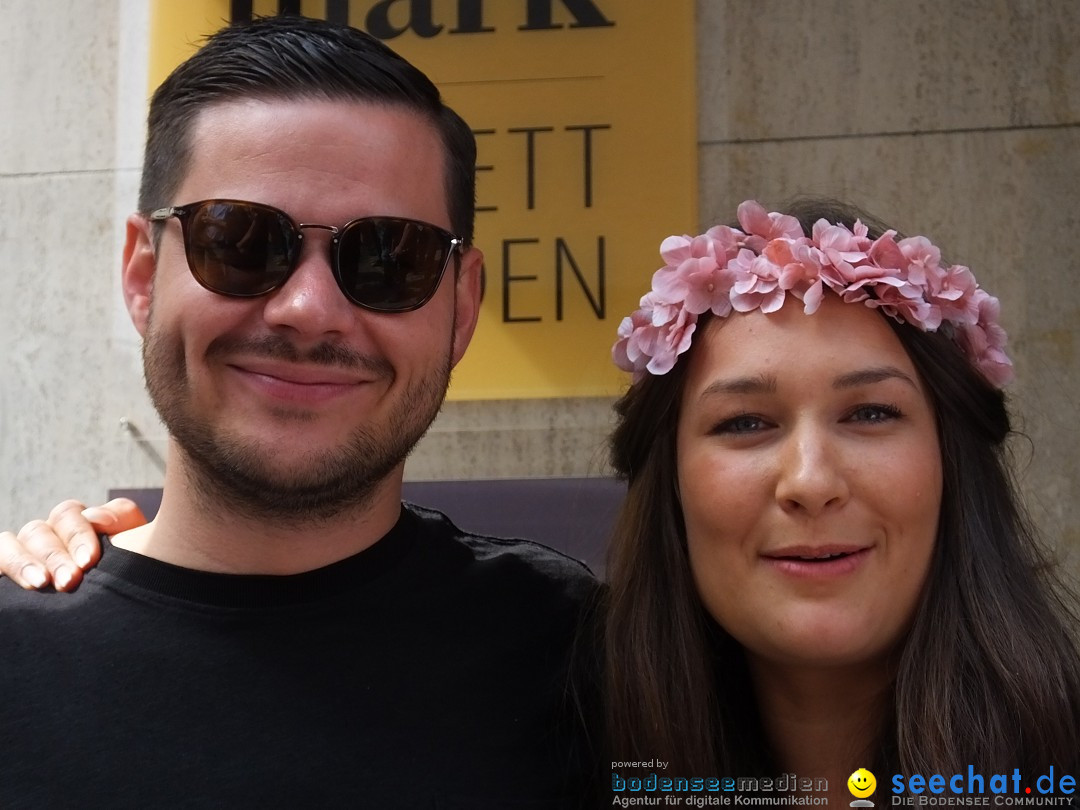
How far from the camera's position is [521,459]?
3.62 metres

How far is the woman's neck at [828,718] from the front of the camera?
207cm

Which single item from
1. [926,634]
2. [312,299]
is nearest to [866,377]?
[926,634]

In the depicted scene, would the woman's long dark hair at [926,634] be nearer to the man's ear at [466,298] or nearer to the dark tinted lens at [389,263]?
the man's ear at [466,298]

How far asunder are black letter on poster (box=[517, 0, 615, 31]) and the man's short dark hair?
4.67 feet

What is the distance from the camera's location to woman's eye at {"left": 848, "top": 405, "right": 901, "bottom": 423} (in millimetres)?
1998

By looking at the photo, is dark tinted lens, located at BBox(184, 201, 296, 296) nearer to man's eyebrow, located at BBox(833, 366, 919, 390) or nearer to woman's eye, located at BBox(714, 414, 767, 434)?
woman's eye, located at BBox(714, 414, 767, 434)

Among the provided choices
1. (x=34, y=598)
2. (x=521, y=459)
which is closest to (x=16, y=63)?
(x=521, y=459)

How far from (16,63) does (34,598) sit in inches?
105

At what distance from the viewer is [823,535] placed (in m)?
1.92

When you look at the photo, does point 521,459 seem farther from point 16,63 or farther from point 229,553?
point 16,63

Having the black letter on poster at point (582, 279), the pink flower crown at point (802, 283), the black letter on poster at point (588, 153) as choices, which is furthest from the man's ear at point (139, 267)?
the black letter on poster at point (588, 153)

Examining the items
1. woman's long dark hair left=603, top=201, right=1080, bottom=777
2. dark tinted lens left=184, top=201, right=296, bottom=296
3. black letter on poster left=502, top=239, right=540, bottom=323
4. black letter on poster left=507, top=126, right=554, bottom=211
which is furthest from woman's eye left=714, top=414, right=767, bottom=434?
black letter on poster left=507, top=126, right=554, bottom=211

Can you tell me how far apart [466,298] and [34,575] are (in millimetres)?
1022

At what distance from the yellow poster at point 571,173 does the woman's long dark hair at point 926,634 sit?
1.24 m
